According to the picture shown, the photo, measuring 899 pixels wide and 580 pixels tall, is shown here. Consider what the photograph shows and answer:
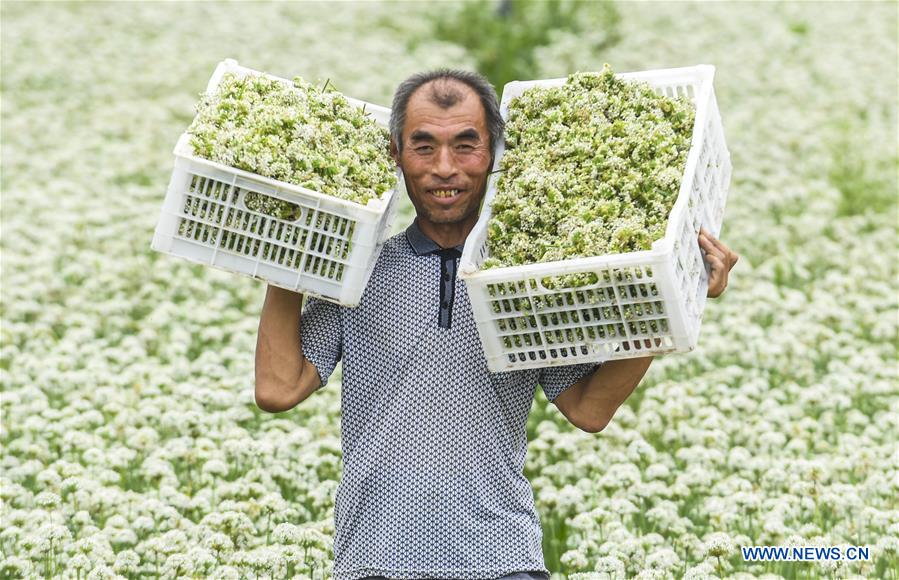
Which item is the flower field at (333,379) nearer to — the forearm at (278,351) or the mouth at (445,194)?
the forearm at (278,351)

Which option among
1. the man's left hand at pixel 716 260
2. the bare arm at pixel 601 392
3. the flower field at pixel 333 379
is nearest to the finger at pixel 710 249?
the man's left hand at pixel 716 260

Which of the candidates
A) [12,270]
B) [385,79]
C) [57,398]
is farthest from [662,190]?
[385,79]

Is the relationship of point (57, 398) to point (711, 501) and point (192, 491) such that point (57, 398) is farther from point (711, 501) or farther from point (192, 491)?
point (711, 501)

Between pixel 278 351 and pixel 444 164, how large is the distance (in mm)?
716

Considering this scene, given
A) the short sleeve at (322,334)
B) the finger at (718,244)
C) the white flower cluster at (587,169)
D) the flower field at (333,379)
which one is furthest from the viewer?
the flower field at (333,379)

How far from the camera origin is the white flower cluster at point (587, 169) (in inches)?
154

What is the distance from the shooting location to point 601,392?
4105mm

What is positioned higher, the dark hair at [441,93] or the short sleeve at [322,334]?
the dark hair at [441,93]

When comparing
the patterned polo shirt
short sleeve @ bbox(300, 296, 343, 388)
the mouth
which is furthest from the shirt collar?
short sleeve @ bbox(300, 296, 343, 388)

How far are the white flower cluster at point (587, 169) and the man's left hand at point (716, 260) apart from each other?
0.54 ft

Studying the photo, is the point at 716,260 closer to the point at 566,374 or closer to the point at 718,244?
the point at 718,244

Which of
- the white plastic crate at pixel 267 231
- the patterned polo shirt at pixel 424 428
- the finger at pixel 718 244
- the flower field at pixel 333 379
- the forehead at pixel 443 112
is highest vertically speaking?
the forehead at pixel 443 112

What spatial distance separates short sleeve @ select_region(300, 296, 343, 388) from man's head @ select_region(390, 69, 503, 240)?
40cm

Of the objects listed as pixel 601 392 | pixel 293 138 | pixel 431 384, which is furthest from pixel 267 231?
pixel 601 392
